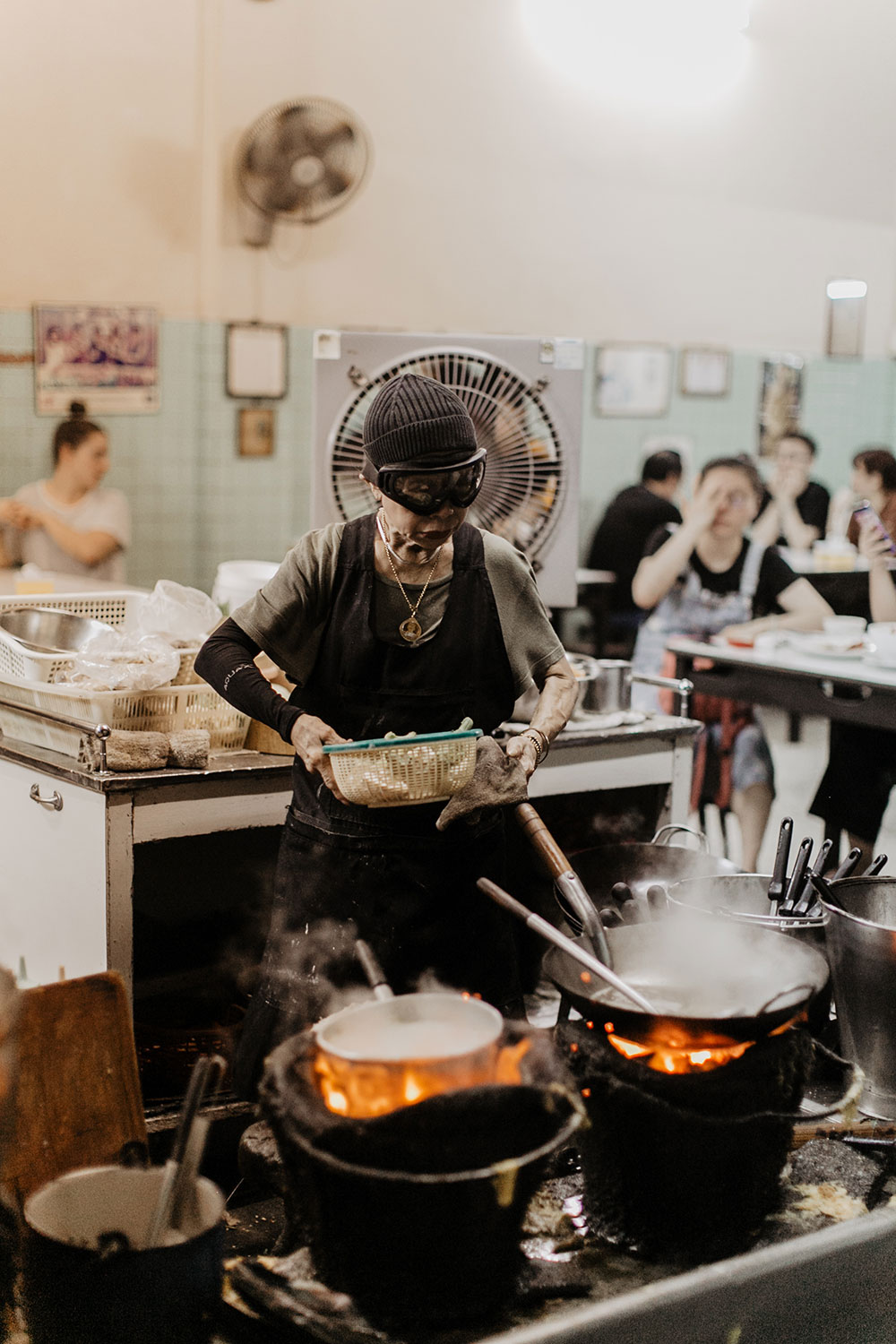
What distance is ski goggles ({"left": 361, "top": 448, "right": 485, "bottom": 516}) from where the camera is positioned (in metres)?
2.01

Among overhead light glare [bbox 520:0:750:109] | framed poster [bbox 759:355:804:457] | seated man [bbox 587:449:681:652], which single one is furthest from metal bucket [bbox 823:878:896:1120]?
framed poster [bbox 759:355:804:457]

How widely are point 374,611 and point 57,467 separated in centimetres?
386

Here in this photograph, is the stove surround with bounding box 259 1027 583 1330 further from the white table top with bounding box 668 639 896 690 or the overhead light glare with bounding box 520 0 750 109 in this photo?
the overhead light glare with bounding box 520 0 750 109

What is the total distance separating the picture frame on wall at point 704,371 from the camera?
7.66 metres

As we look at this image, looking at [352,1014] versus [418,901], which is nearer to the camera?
[352,1014]

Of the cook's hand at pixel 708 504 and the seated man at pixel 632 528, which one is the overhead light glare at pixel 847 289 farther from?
the cook's hand at pixel 708 504

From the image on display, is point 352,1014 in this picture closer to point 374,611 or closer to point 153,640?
point 374,611

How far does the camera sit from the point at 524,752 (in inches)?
84.7

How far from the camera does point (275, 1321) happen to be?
1417mm

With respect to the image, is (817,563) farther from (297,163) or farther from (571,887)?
(571,887)

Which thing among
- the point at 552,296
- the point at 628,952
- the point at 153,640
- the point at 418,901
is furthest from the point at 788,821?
the point at 552,296

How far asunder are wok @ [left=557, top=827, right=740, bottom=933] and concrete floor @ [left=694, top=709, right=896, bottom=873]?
196cm

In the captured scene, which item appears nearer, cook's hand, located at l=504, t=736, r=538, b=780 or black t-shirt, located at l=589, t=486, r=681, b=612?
cook's hand, located at l=504, t=736, r=538, b=780

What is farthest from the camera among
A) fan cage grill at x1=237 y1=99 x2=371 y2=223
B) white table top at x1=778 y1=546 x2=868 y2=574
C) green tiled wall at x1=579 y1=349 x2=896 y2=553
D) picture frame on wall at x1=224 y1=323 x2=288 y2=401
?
green tiled wall at x1=579 y1=349 x2=896 y2=553
